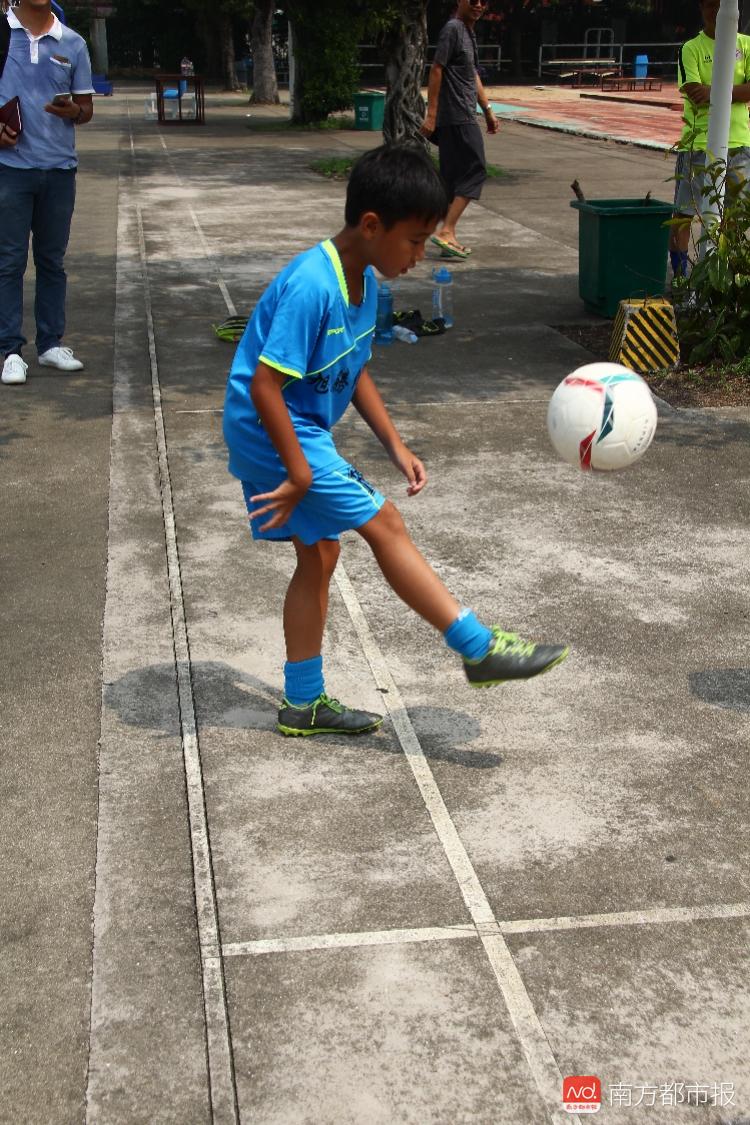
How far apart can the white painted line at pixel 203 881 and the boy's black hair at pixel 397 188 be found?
161 centimetres

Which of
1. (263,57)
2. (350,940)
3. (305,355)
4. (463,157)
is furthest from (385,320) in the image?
(263,57)

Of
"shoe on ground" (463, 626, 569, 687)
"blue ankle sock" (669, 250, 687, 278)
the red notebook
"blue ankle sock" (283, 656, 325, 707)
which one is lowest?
"blue ankle sock" (283, 656, 325, 707)

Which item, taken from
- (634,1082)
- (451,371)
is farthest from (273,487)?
(451,371)

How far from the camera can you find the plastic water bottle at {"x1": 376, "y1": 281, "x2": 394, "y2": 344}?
869 centimetres

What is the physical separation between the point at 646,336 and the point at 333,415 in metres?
4.57

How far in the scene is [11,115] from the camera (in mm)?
7133

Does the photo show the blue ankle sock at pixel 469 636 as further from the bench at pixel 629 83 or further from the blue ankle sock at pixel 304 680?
the bench at pixel 629 83

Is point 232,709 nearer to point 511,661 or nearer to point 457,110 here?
point 511,661

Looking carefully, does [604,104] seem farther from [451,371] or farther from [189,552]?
[189,552]

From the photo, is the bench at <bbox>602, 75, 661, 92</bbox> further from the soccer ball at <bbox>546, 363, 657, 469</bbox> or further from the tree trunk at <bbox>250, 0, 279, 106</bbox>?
the soccer ball at <bbox>546, 363, 657, 469</bbox>

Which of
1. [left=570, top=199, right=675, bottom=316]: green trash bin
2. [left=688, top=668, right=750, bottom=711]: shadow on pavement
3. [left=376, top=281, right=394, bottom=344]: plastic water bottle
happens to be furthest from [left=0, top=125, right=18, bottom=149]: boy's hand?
[left=688, top=668, right=750, bottom=711]: shadow on pavement

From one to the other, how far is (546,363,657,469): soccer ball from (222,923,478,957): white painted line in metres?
1.79

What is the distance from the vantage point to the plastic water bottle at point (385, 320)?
869cm

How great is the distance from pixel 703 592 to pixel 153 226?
10459 millimetres
